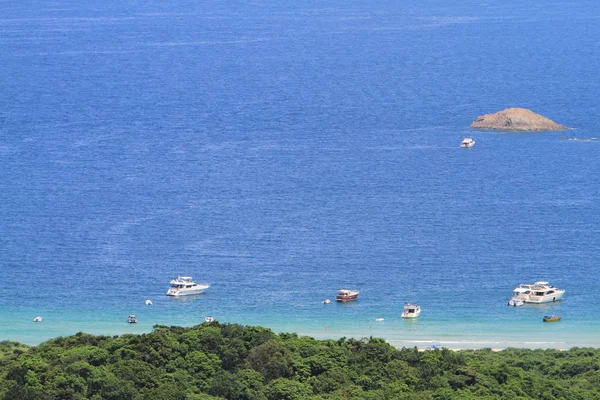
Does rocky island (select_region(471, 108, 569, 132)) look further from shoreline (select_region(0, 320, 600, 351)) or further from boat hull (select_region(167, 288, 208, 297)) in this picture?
shoreline (select_region(0, 320, 600, 351))

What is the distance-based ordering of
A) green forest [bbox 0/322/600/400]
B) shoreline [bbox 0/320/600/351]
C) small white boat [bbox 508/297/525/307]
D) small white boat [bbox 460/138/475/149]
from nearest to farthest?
green forest [bbox 0/322/600/400] → shoreline [bbox 0/320/600/351] → small white boat [bbox 508/297/525/307] → small white boat [bbox 460/138/475/149]

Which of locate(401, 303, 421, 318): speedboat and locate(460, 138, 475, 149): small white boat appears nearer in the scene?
locate(401, 303, 421, 318): speedboat

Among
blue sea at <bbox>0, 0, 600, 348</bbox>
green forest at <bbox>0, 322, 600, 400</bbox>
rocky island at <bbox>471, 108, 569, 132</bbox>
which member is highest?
rocky island at <bbox>471, 108, 569, 132</bbox>

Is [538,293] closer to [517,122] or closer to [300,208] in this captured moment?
[300,208]

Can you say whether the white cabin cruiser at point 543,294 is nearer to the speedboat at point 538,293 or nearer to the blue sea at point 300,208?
the speedboat at point 538,293

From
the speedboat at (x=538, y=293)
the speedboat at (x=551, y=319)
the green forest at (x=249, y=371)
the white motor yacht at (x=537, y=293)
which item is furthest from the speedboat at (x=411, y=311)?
the green forest at (x=249, y=371)

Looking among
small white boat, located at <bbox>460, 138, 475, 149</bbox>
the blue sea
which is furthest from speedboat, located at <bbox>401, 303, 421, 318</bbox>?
small white boat, located at <bbox>460, 138, 475, 149</bbox>

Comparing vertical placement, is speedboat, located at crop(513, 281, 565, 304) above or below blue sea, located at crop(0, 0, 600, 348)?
below

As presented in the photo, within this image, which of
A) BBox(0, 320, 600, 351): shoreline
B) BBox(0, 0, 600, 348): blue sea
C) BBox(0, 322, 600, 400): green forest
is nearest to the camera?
BBox(0, 322, 600, 400): green forest
